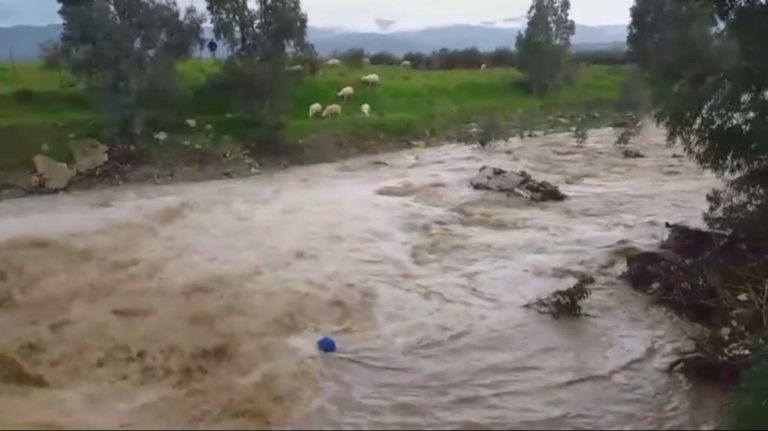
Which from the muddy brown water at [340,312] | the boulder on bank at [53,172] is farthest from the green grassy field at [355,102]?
the muddy brown water at [340,312]

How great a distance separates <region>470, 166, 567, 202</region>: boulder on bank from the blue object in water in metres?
9.70

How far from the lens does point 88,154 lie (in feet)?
72.2

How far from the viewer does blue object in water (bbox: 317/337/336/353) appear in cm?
896

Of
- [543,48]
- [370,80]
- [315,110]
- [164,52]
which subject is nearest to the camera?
[164,52]

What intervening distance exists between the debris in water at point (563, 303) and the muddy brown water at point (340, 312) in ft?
0.51

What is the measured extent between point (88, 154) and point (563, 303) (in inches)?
601

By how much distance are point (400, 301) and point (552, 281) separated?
7.42 feet

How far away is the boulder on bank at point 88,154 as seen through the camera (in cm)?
2169

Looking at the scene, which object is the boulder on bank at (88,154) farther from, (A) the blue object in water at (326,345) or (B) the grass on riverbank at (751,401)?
(B) the grass on riverbank at (751,401)

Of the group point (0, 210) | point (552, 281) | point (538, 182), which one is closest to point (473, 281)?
point (552, 281)

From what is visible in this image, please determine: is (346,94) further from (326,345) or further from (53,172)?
(326,345)

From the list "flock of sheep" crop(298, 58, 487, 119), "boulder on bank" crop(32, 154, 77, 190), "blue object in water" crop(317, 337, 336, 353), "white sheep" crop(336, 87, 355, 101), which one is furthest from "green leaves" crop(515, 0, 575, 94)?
"blue object in water" crop(317, 337, 336, 353)

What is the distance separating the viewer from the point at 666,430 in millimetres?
6918

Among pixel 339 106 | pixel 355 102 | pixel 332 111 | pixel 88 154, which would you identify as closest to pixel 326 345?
pixel 88 154
